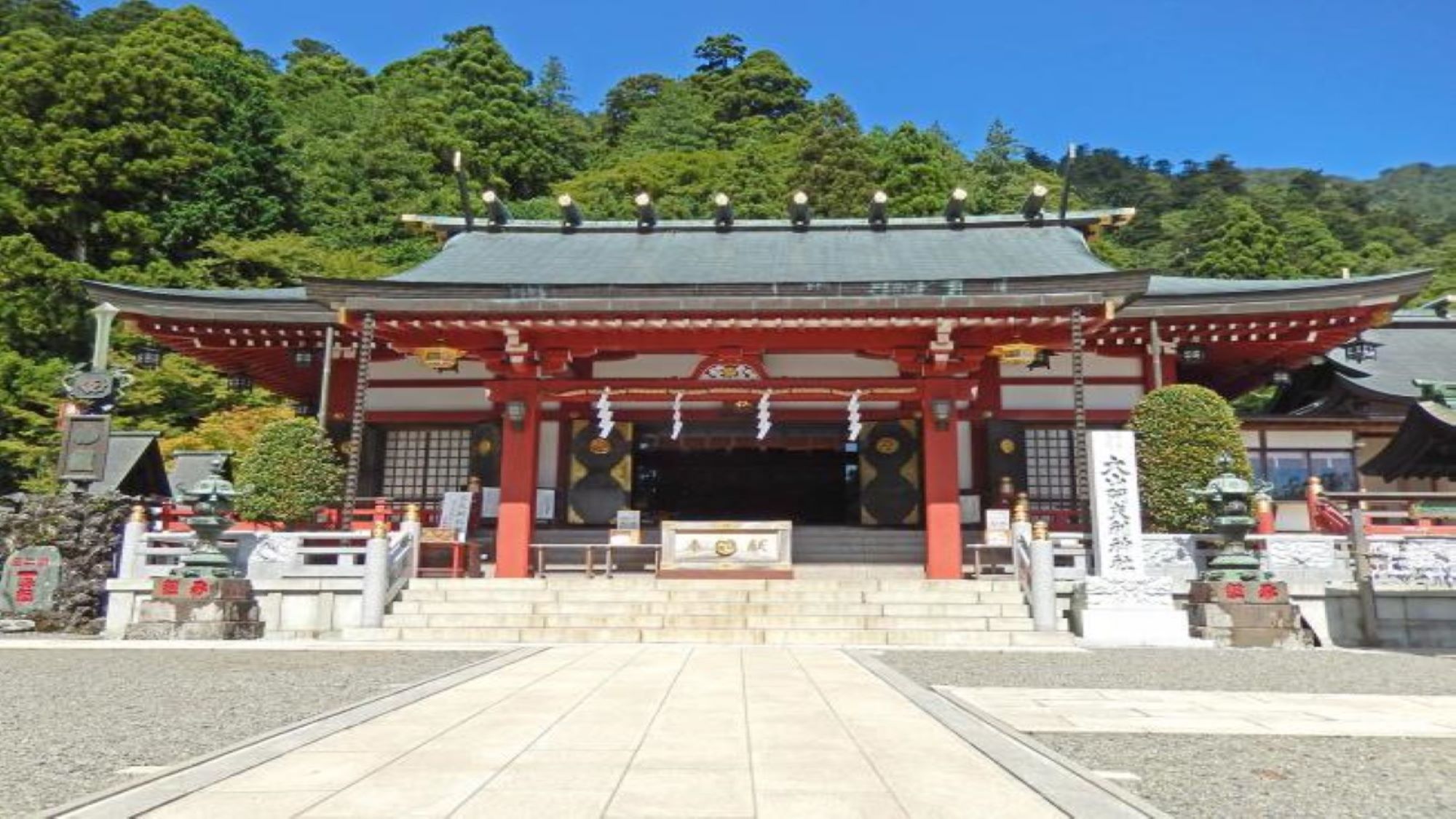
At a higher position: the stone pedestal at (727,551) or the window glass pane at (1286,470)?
the window glass pane at (1286,470)

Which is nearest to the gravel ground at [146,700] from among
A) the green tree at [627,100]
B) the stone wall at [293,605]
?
the stone wall at [293,605]

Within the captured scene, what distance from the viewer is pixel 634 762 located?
3975mm

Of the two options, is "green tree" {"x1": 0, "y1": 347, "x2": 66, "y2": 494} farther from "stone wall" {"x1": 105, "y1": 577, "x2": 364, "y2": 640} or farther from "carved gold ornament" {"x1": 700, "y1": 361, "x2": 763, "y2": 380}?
"carved gold ornament" {"x1": 700, "y1": 361, "x2": 763, "y2": 380}

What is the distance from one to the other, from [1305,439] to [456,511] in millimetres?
15981

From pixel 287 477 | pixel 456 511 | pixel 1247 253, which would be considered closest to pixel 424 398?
pixel 456 511

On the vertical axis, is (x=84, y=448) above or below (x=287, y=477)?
above

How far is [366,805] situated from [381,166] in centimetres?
4249

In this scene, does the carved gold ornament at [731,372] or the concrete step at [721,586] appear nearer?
the concrete step at [721,586]

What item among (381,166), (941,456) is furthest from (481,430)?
(381,166)

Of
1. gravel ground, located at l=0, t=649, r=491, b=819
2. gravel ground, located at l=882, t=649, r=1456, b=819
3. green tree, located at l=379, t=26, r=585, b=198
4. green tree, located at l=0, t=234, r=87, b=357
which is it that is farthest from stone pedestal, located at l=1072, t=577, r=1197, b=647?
green tree, located at l=379, t=26, r=585, b=198

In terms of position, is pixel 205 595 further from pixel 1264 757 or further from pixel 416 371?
pixel 1264 757

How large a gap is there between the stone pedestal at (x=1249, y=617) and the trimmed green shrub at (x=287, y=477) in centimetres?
1230

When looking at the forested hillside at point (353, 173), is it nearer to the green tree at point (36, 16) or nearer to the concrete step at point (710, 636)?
the green tree at point (36, 16)

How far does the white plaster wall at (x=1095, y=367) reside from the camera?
53.3ft
